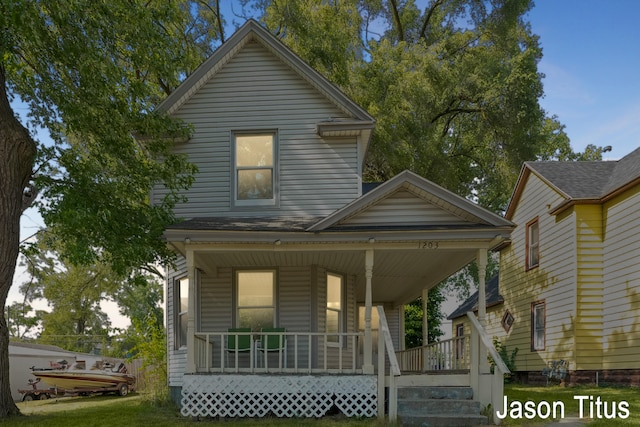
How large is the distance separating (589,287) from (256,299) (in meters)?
9.11

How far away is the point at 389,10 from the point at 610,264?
52.3 ft

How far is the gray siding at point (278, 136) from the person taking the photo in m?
13.1

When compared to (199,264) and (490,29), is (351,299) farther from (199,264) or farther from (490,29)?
(490,29)

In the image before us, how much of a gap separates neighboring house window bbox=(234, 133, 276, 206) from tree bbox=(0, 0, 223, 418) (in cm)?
117

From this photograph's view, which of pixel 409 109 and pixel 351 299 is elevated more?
pixel 409 109

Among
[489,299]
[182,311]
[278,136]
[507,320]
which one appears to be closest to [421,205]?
[278,136]

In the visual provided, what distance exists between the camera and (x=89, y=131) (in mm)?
11898

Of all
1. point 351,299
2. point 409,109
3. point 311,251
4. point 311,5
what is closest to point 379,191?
point 311,251

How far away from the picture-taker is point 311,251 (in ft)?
35.8

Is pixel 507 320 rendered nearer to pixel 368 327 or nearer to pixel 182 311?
pixel 368 327

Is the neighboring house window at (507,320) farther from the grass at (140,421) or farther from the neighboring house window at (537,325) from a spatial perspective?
the grass at (140,421)

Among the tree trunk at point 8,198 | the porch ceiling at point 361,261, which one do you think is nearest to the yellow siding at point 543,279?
the porch ceiling at point 361,261

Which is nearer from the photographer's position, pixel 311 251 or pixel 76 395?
pixel 311 251

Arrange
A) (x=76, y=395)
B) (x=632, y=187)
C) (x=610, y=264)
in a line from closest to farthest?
(x=632, y=187), (x=610, y=264), (x=76, y=395)
